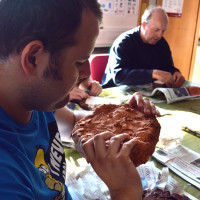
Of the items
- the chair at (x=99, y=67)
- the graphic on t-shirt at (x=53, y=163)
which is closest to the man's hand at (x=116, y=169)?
the graphic on t-shirt at (x=53, y=163)

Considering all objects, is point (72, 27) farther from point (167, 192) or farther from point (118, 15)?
point (118, 15)

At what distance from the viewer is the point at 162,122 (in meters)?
1.28

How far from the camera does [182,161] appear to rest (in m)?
0.95

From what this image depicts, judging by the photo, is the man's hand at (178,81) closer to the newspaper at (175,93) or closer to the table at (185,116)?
the newspaper at (175,93)

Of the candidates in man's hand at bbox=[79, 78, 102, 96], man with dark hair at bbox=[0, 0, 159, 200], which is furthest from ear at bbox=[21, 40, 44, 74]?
man's hand at bbox=[79, 78, 102, 96]

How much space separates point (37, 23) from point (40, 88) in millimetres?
160

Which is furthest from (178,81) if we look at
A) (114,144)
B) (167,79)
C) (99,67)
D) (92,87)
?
(114,144)

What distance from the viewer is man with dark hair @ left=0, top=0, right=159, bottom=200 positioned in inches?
18.3

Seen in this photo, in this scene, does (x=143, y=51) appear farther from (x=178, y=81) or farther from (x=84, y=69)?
(x=84, y=69)

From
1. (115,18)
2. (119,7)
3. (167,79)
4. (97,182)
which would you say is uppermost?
(119,7)

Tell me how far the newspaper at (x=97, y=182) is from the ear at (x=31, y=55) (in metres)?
0.51

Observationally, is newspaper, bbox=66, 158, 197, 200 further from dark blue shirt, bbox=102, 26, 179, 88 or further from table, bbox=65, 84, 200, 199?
dark blue shirt, bbox=102, 26, 179, 88

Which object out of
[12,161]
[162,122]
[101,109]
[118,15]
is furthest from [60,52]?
[118,15]

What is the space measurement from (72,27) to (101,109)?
0.52m
